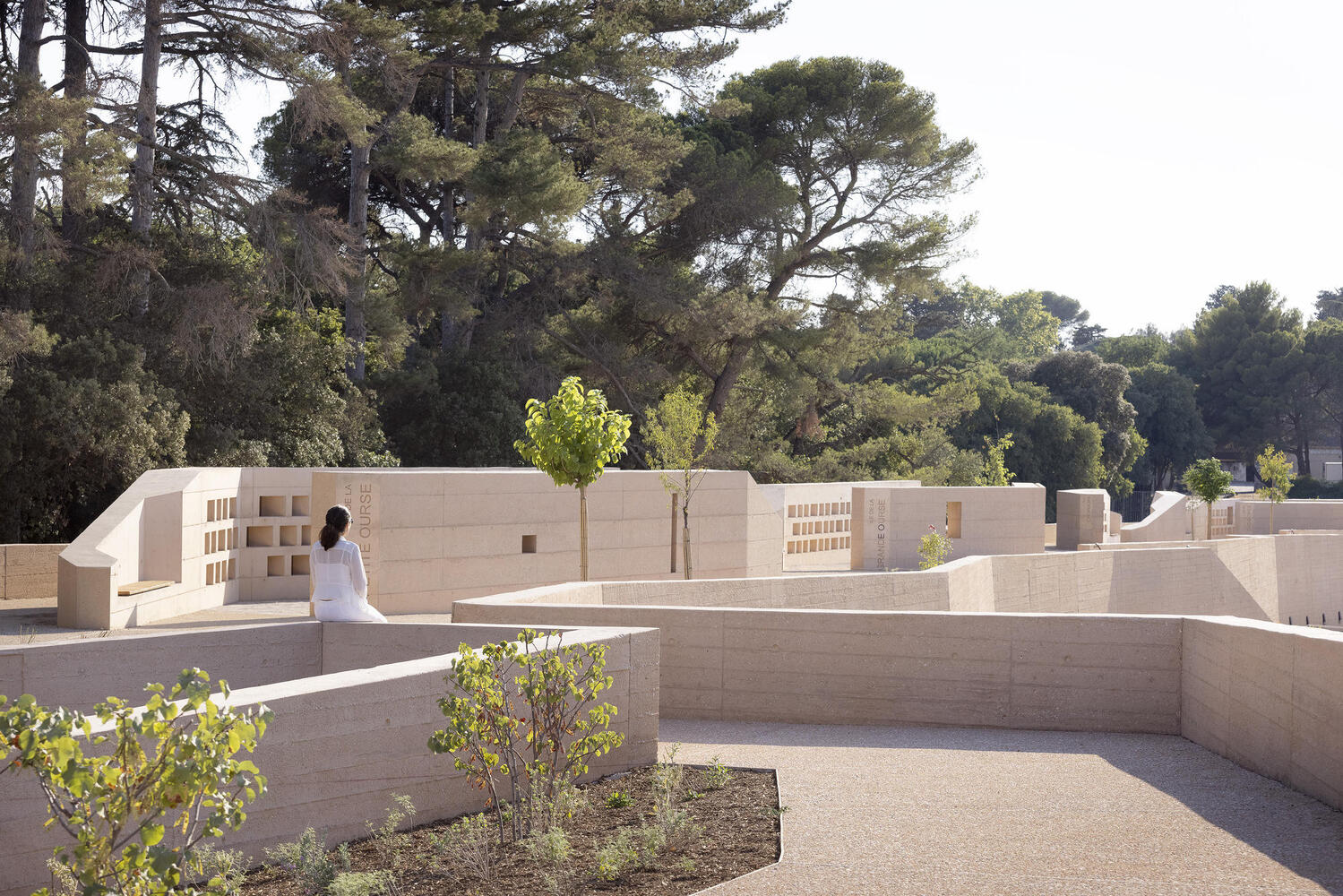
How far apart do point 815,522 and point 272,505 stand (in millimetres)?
10738

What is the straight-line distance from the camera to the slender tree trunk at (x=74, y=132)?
779 inches

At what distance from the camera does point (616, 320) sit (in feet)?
106

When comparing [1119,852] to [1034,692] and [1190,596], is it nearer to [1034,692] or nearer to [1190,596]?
[1034,692]

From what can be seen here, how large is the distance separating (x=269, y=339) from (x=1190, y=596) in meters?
18.3

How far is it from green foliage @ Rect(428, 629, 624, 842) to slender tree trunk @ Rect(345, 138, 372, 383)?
1894cm

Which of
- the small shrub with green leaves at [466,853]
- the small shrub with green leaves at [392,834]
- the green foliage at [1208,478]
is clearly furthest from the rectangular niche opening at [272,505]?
the green foliage at [1208,478]

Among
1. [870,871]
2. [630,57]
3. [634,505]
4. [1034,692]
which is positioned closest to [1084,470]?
[630,57]

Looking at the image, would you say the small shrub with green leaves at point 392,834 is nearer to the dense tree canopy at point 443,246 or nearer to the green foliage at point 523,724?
the green foliage at point 523,724

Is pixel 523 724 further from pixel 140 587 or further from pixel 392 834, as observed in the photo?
pixel 140 587

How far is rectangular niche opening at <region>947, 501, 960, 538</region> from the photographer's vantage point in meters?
23.8

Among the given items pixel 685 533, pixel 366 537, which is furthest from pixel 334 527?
pixel 685 533

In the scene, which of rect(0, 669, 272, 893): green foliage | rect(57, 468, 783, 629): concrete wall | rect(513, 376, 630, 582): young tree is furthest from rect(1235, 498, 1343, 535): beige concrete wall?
→ rect(0, 669, 272, 893): green foliage

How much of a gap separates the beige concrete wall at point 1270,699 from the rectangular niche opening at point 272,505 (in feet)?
35.5

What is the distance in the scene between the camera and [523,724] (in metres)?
6.33
